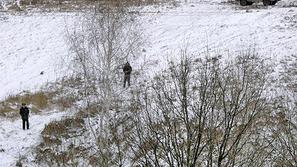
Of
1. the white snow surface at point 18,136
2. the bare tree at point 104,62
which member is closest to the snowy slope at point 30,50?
the white snow surface at point 18,136

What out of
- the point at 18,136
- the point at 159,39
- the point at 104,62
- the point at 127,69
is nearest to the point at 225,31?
the point at 159,39

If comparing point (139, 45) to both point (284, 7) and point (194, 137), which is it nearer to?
point (284, 7)

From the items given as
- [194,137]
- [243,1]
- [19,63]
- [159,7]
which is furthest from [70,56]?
[194,137]

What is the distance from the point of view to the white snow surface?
2306 cm

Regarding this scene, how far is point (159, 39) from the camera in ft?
106

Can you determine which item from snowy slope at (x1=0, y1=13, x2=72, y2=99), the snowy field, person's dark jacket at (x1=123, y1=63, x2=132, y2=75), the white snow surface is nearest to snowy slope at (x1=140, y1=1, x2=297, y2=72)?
the snowy field

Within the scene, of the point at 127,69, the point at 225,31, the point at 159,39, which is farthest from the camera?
the point at 159,39

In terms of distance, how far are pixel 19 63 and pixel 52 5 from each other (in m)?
9.33

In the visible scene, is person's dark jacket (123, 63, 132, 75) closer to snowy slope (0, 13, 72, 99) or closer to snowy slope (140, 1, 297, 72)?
snowy slope (140, 1, 297, 72)

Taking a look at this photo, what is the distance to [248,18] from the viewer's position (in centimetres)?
3241

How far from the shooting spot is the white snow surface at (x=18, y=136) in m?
23.1

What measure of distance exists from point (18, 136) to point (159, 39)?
11.4m

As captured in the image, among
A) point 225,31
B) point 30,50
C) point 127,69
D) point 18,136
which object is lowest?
point 18,136

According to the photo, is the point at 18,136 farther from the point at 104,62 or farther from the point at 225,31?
the point at 225,31
